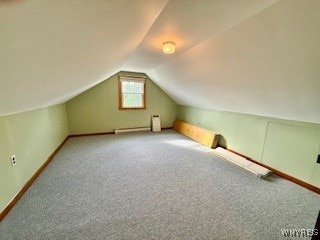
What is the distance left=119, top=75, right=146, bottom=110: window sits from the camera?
454 centimetres

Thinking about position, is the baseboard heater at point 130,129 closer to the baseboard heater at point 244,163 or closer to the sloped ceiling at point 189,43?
the baseboard heater at point 244,163

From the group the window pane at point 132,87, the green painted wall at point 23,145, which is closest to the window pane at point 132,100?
the window pane at point 132,87

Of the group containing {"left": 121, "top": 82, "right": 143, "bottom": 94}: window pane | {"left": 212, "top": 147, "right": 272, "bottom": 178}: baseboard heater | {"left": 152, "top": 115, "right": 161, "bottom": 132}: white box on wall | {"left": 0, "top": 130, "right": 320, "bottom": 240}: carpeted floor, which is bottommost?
{"left": 0, "top": 130, "right": 320, "bottom": 240}: carpeted floor

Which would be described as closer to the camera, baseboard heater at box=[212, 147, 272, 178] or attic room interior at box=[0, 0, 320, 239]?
attic room interior at box=[0, 0, 320, 239]

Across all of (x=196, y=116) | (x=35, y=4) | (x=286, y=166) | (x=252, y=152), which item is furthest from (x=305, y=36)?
(x=196, y=116)

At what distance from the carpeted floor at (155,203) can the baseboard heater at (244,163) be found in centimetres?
11

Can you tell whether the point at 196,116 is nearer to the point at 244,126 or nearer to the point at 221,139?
the point at 221,139

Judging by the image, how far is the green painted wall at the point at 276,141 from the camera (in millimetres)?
2062

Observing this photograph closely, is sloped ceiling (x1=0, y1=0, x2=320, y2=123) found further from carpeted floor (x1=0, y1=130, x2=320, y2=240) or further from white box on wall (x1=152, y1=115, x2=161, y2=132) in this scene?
white box on wall (x1=152, y1=115, x2=161, y2=132)

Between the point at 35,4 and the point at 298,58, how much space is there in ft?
6.13

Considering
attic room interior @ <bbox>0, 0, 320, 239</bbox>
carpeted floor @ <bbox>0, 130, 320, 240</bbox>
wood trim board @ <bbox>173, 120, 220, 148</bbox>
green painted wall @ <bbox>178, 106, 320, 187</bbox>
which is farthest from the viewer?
wood trim board @ <bbox>173, 120, 220, 148</bbox>

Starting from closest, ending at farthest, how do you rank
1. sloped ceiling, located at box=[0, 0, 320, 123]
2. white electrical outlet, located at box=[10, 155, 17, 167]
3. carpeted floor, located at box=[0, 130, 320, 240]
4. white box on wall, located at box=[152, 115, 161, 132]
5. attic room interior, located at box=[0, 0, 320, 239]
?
sloped ceiling, located at box=[0, 0, 320, 123], attic room interior, located at box=[0, 0, 320, 239], carpeted floor, located at box=[0, 130, 320, 240], white electrical outlet, located at box=[10, 155, 17, 167], white box on wall, located at box=[152, 115, 161, 132]

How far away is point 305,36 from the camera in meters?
1.20

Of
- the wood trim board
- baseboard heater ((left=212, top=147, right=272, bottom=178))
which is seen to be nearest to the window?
the wood trim board
